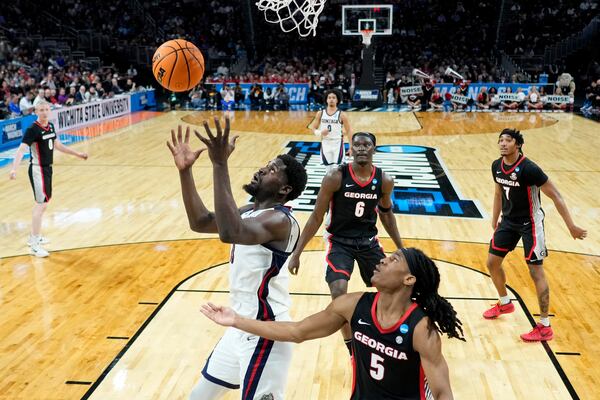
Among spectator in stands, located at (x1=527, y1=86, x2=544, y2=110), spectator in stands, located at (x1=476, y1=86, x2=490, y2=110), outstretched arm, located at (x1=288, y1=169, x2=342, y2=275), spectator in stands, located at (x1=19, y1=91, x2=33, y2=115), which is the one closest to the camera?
outstretched arm, located at (x1=288, y1=169, x2=342, y2=275)

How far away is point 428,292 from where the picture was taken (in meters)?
3.14

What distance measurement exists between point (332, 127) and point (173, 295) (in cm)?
485

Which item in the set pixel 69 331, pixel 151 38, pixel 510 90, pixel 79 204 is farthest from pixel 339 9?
pixel 69 331

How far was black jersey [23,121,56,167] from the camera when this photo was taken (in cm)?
853

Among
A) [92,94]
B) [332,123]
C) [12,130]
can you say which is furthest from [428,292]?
[92,94]

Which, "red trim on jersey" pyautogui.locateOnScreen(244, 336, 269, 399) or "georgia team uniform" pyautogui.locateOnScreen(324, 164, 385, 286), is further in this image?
"georgia team uniform" pyautogui.locateOnScreen(324, 164, 385, 286)

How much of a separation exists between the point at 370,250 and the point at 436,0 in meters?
33.4

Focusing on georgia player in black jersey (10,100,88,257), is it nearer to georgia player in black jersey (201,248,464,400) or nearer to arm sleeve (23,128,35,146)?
arm sleeve (23,128,35,146)

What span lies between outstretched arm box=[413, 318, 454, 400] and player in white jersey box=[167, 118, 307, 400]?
1021 mm

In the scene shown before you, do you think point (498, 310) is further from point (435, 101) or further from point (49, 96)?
point (435, 101)

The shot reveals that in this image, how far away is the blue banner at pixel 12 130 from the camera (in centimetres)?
1661

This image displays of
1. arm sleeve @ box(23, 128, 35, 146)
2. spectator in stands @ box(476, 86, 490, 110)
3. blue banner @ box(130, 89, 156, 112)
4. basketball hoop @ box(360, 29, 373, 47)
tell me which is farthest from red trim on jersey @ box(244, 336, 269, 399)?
basketball hoop @ box(360, 29, 373, 47)

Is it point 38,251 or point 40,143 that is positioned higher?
point 40,143

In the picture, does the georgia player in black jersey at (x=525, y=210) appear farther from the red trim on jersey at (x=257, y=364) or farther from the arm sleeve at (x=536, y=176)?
the red trim on jersey at (x=257, y=364)
